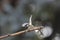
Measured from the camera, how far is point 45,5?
129 centimetres

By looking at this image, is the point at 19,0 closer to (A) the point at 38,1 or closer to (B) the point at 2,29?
(A) the point at 38,1

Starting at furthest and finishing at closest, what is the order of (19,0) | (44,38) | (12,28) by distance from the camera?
(19,0) < (12,28) < (44,38)

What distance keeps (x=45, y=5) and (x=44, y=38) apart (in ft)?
0.99

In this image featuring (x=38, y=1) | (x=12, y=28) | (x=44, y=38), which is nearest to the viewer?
(x=44, y=38)

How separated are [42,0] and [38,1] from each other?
0.10 feet

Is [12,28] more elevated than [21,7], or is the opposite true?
[21,7]

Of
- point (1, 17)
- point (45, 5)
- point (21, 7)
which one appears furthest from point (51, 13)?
point (1, 17)

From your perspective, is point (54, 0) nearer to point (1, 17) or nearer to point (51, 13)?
point (51, 13)

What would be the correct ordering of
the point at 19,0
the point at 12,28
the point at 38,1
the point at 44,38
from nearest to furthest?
1. the point at 44,38
2. the point at 12,28
3. the point at 38,1
4. the point at 19,0

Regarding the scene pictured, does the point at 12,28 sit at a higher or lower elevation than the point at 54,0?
lower

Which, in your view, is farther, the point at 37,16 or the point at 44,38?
the point at 37,16

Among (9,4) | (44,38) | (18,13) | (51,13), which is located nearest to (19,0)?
(9,4)

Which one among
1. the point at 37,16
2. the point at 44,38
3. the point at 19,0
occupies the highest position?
the point at 19,0

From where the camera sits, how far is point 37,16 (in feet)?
4.00
